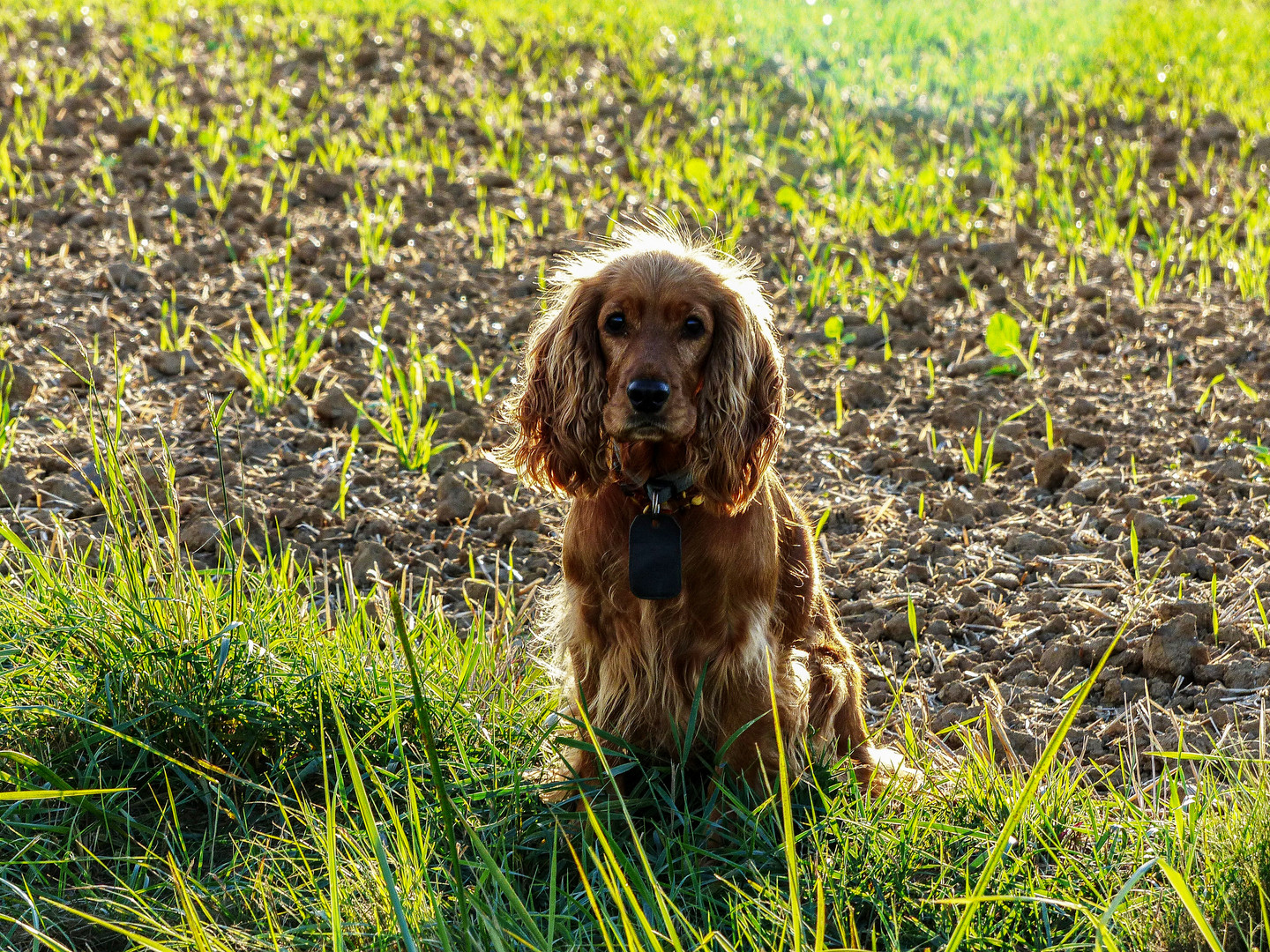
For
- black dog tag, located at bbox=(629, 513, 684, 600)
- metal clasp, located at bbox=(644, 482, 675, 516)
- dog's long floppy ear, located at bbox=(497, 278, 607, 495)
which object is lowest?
black dog tag, located at bbox=(629, 513, 684, 600)

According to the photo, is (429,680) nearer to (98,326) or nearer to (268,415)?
(268,415)

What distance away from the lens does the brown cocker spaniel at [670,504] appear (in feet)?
8.61

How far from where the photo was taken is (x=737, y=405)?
270 cm

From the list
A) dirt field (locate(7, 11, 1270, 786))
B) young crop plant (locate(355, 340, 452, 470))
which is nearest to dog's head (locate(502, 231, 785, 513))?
dirt field (locate(7, 11, 1270, 786))

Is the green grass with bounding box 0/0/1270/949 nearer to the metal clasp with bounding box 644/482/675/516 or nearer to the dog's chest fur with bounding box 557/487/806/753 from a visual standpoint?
the dog's chest fur with bounding box 557/487/806/753

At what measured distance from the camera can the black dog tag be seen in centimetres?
254

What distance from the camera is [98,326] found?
16.3ft

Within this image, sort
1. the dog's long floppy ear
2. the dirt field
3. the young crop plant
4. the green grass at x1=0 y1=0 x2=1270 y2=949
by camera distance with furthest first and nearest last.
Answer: the young crop plant, the dirt field, the dog's long floppy ear, the green grass at x1=0 y1=0 x2=1270 y2=949

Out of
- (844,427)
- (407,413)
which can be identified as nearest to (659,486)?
(407,413)

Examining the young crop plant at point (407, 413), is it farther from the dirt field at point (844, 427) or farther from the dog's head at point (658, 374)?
the dog's head at point (658, 374)

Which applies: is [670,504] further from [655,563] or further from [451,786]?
[451,786]

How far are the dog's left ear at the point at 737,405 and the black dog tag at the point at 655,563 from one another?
0.15m

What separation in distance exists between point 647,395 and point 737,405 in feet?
1.01

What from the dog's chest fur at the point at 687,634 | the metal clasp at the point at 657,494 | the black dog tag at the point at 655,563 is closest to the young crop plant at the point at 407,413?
the dog's chest fur at the point at 687,634
